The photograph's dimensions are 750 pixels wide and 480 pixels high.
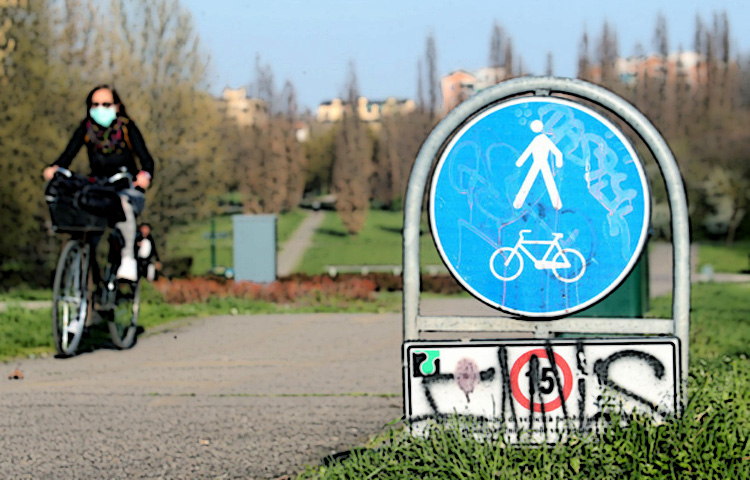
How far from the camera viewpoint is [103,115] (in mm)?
7590

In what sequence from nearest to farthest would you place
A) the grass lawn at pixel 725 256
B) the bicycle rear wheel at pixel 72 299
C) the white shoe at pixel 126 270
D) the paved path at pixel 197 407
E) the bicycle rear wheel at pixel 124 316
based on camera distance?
the paved path at pixel 197 407 → the bicycle rear wheel at pixel 72 299 → the white shoe at pixel 126 270 → the bicycle rear wheel at pixel 124 316 → the grass lawn at pixel 725 256

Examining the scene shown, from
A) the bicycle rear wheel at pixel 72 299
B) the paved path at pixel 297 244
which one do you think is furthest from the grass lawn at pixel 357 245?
the bicycle rear wheel at pixel 72 299

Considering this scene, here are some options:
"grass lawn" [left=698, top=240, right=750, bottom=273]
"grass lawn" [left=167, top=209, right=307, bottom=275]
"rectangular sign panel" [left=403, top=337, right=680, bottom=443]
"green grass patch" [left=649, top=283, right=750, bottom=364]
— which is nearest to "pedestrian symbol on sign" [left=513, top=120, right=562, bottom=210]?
"rectangular sign panel" [left=403, top=337, right=680, bottom=443]

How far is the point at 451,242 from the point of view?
3.92 metres

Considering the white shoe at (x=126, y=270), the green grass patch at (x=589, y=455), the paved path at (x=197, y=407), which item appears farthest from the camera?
the white shoe at (x=126, y=270)

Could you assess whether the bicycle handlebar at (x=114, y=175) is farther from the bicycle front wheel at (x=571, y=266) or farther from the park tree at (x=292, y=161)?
the park tree at (x=292, y=161)

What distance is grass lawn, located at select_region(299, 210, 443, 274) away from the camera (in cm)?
4435

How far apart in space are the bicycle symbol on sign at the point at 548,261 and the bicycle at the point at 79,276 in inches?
160

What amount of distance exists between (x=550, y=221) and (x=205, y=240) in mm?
41639

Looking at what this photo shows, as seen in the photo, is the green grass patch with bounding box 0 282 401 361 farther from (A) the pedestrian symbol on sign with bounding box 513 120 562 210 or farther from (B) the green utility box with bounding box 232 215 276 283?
(A) the pedestrian symbol on sign with bounding box 513 120 562 210

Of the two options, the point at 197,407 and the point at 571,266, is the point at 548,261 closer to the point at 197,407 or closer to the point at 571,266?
the point at 571,266

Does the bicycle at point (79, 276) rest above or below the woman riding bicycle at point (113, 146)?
below

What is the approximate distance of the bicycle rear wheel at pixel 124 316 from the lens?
7.84 metres

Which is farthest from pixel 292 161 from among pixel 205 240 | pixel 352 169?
pixel 205 240
